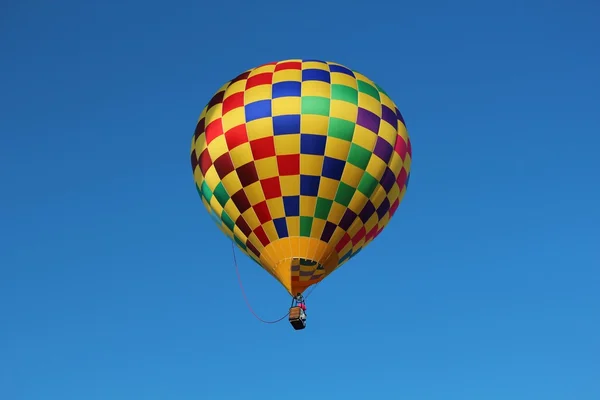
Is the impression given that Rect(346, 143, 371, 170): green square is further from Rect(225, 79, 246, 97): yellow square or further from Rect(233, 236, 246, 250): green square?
Rect(233, 236, 246, 250): green square

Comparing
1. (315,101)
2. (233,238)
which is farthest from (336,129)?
(233,238)

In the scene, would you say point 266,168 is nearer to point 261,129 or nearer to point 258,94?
point 261,129

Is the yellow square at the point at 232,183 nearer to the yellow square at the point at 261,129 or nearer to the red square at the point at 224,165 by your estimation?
the red square at the point at 224,165

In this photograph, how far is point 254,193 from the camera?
66.1 feet

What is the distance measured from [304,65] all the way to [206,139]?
281 centimetres

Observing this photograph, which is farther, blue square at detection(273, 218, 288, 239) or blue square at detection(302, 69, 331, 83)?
blue square at detection(302, 69, 331, 83)

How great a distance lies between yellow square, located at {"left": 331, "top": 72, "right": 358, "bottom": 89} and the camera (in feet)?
68.0

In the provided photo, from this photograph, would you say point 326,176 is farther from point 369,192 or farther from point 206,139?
point 206,139

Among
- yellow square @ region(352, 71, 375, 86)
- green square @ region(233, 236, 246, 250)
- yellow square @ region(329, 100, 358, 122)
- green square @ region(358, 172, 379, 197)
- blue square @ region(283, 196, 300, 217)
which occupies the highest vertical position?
yellow square @ region(352, 71, 375, 86)

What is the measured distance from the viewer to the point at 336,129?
790 inches

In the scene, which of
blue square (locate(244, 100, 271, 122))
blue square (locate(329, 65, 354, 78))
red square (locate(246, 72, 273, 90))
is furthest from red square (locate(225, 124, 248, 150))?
blue square (locate(329, 65, 354, 78))

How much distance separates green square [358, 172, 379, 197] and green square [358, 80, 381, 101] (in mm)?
1980

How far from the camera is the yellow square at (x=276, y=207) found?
786 inches

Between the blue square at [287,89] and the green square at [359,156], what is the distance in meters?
1.73
